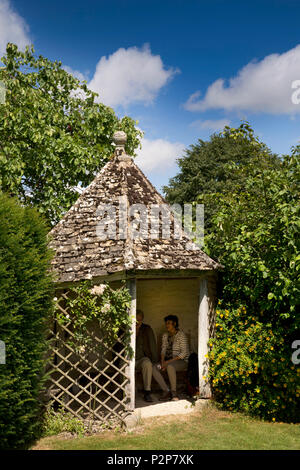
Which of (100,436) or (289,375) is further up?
(289,375)

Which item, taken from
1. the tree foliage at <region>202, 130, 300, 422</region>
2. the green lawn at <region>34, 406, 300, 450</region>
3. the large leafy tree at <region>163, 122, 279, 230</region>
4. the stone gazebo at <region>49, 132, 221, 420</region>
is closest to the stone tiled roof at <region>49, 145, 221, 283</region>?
the stone gazebo at <region>49, 132, 221, 420</region>

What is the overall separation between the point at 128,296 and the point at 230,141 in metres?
22.8

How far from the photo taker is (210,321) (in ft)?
26.5

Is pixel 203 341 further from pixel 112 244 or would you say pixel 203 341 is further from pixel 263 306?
Result: pixel 112 244

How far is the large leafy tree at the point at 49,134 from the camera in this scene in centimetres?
1129

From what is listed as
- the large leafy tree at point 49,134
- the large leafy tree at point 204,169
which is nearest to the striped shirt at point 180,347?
the large leafy tree at point 49,134

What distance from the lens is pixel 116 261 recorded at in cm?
687

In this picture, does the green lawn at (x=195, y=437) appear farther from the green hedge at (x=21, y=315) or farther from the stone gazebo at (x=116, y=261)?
the green hedge at (x=21, y=315)

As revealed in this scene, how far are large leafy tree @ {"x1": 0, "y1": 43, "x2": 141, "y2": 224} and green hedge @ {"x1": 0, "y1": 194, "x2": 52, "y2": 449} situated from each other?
18.0 ft

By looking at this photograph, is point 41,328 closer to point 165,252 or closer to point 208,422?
point 165,252

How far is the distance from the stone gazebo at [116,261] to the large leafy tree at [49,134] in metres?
3.46

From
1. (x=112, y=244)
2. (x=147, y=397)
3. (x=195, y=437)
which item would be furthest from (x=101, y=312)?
(x=147, y=397)

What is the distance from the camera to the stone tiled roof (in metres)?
6.88
